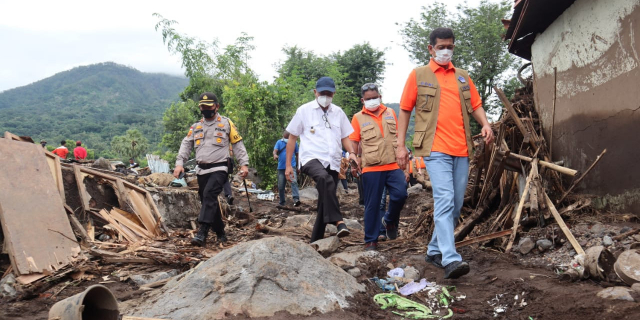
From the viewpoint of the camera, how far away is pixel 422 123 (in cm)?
458

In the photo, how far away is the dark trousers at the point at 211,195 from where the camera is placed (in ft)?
21.0

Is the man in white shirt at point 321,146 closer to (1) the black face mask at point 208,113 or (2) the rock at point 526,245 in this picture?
(1) the black face mask at point 208,113

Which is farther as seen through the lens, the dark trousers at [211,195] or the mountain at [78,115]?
the mountain at [78,115]

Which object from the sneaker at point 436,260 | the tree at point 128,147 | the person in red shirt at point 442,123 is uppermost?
the person in red shirt at point 442,123

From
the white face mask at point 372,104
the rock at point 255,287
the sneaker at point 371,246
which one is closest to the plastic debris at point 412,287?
the rock at point 255,287

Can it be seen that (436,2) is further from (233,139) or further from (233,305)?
(233,305)

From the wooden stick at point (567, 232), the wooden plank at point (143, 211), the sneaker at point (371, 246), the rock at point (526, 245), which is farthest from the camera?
the wooden plank at point (143, 211)

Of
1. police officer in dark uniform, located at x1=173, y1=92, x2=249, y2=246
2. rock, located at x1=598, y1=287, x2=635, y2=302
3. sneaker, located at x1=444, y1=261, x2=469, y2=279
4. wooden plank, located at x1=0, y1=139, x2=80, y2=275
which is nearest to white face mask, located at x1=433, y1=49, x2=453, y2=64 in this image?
sneaker, located at x1=444, y1=261, x2=469, y2=279

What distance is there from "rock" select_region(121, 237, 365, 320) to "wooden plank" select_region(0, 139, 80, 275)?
5.19ft

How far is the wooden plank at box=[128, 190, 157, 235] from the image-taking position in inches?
279

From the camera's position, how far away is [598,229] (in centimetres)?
488

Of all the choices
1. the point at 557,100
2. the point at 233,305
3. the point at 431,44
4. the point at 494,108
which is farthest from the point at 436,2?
the point at 233,305

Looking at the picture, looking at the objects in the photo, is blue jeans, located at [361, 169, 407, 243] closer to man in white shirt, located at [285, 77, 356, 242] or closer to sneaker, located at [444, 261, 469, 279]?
man in white shirt, located at [285, 77, 356, 242]

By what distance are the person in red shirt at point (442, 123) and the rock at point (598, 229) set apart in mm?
1360
